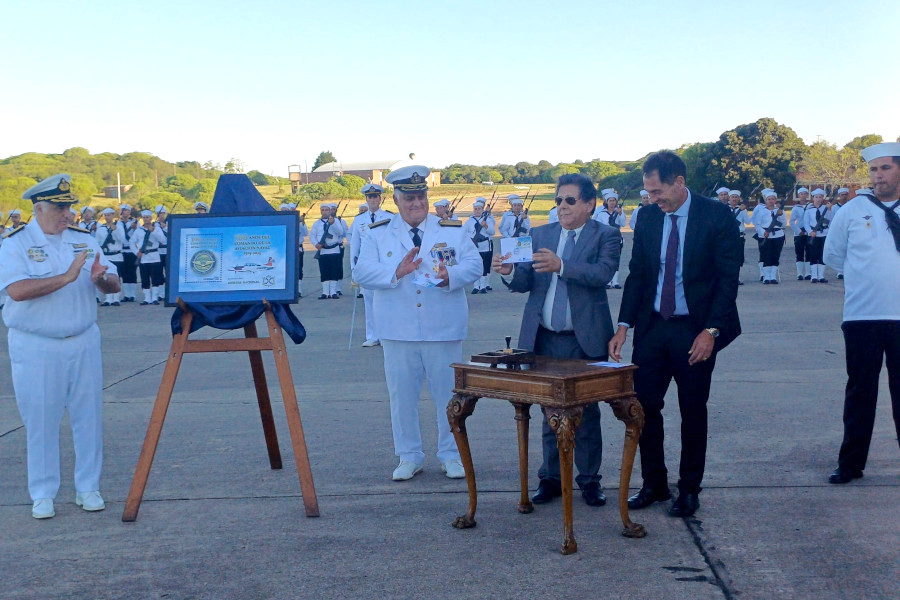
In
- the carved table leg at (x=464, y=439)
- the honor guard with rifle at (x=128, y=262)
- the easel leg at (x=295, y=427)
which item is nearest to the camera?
the carved table leg at (x=464, y=439)

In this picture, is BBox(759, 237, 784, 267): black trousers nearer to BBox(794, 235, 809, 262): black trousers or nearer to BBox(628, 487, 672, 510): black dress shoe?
BBox(794, 235, 809, 262): black trousers

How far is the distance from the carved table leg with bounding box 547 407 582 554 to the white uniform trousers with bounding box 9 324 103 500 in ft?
9.28

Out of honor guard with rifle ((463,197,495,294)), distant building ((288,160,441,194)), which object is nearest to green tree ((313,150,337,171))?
distant building ((288,160,441,194))

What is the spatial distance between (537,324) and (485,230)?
18443mm

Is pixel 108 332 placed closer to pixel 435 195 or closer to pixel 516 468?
pixel 516 468

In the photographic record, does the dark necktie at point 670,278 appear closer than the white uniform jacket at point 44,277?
Yes

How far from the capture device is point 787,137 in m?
52.7

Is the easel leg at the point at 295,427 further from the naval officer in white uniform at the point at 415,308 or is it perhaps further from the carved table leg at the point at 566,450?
the carved table leg at the point at 566,450

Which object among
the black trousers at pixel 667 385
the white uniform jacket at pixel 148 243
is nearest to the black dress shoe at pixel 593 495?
the black trousers at pixel 667 385

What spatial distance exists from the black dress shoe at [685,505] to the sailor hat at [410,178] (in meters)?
2.47

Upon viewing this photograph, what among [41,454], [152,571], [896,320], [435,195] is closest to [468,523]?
[152,571]

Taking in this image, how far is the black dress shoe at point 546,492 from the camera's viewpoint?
5609 millimetres

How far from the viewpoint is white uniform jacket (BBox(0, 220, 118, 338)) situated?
5566 millimetres

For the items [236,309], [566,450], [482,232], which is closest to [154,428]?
[236,309]
